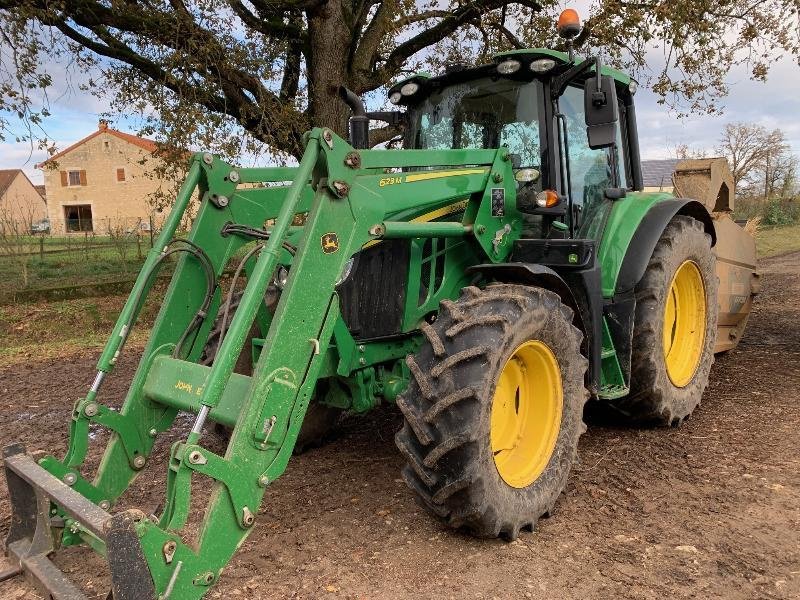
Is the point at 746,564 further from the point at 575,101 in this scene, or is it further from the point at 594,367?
the point at 575,101

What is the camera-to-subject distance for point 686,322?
508 cm

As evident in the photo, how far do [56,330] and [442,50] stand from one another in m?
8.00

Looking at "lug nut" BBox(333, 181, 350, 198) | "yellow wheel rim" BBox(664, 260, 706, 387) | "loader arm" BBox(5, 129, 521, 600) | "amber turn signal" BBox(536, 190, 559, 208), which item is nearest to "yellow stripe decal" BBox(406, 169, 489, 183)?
"loader arm" BBox(5, 129, 521, 600)

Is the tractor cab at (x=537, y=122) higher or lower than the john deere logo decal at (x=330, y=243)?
higher

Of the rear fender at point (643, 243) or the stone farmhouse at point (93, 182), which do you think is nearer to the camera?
the rear fender at point (643, 243)

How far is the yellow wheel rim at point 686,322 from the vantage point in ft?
16.2

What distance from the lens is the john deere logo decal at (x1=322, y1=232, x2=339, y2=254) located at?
2.86m

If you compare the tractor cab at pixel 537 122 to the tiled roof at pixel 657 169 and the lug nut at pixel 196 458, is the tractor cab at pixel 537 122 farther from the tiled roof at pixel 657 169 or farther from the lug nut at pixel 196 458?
the tiled roof at pixel 657 169

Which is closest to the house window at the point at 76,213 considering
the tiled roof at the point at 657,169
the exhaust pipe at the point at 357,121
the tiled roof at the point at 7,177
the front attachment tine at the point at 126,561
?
the tiled roof at the point at 7,177

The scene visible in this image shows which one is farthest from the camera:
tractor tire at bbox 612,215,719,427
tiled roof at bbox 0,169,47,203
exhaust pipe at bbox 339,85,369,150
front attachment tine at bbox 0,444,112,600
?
tiled roof at bbox 0,169,47,203

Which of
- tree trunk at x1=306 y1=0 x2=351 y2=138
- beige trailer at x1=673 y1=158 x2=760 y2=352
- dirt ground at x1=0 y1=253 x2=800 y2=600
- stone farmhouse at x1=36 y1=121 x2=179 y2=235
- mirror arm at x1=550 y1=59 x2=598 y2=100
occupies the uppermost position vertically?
stone farmhouse at x1=36 y1=121 x2=179 y2=235

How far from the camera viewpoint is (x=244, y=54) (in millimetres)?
9633

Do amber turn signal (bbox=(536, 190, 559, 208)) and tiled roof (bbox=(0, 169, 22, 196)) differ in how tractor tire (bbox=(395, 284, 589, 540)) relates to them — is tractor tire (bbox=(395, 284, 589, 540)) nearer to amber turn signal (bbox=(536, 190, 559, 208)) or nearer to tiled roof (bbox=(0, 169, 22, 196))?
amber turn signal (bbox=(536, 190, 559, 208))

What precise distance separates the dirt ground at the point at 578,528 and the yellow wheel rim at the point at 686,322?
403mm
